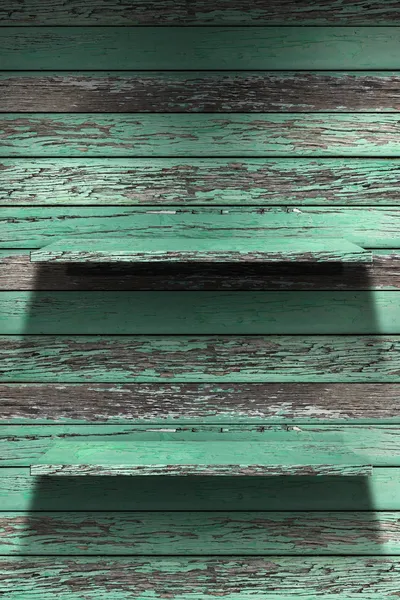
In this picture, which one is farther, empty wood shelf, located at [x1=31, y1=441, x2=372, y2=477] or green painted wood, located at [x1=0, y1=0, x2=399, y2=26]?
green painted wood, located at [x1=0, y1=0, x2=399, y2=26]

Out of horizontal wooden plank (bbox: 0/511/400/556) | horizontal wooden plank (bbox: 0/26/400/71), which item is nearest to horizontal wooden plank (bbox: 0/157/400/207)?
horizontal wooden plank (bbox: 0/26/400/71)

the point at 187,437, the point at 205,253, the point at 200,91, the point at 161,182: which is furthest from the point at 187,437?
the point at 200,91

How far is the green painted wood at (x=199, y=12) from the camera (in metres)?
1.56

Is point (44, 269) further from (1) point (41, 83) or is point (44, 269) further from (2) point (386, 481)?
(2) point (386, 481)

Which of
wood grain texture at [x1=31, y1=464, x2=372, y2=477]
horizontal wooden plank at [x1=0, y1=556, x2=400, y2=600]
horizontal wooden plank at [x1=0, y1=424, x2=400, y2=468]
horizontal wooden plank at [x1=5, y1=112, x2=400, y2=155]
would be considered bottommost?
horizontal wooden plank at [x1=0, y1=556, x2=400, y2=600]

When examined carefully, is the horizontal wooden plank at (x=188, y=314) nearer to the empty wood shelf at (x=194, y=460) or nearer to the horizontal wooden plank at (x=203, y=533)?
the empty wood shelf at (x=194, y=460)

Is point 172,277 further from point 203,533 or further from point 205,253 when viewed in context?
point 203,533

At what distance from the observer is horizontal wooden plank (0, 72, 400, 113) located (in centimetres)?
156

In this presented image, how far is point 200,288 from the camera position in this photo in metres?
1.56

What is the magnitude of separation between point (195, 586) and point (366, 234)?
0.92 metres

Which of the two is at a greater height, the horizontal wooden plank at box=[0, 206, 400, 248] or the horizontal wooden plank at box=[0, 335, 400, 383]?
the horizontal wooden plank at box=[0, 206, 400, 248]

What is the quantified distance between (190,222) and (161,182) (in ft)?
0.39

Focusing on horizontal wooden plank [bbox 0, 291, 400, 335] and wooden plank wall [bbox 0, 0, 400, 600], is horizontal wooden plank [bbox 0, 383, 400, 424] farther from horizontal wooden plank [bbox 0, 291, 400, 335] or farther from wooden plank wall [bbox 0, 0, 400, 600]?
horizontal wooden plank [bbox 0, 291, 400, 335]

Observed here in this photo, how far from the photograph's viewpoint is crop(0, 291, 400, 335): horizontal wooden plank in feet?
5.11
